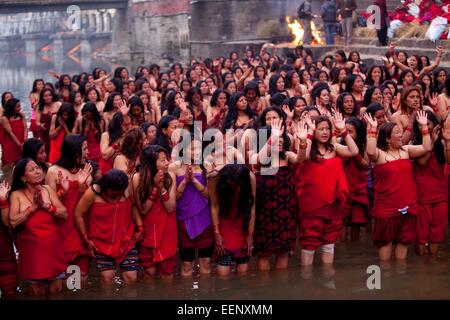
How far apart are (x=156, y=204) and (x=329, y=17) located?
14649 mm

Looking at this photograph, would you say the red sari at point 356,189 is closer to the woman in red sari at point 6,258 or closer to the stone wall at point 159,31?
the woman in red sari at point 6,258

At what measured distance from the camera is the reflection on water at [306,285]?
6805 mm

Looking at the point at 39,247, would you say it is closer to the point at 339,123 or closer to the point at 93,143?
the point at 339,123

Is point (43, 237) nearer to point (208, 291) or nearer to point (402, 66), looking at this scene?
point (208, 291)

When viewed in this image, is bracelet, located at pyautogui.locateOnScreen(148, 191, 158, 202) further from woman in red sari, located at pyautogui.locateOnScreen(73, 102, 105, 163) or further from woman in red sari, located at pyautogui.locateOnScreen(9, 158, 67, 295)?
woman in red sari, located at pyautogui.locateOnScreen(73, 102, 105, 163)

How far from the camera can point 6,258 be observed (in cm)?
671

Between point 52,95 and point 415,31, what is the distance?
8.71 metres

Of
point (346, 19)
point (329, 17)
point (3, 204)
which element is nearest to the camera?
point (3, 204)

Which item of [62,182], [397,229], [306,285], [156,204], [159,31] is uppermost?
[159,31]

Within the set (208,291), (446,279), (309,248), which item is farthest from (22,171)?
(446,279)

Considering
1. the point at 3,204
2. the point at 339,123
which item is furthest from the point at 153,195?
the point at 339,123

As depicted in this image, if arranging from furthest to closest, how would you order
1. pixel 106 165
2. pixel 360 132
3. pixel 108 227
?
pixel 106 165 < pixel 360 132 < pixel 108 227

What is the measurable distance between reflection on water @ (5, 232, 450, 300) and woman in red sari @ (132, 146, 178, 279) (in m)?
0.28
